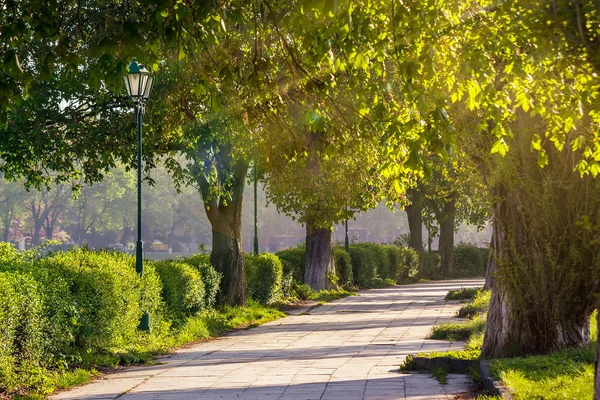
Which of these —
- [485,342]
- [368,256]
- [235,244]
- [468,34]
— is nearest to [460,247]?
[368,256]

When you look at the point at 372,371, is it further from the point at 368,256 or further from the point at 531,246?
the point at 368,256

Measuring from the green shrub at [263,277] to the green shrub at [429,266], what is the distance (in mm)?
24578

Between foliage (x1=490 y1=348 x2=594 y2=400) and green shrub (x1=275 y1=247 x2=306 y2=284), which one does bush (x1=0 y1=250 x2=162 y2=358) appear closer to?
foliage (x1=490 y1=348 x2=594 y2=400)

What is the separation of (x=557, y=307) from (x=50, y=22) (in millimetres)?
6639

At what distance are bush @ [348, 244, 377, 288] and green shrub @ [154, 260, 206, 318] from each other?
18710 millimetres

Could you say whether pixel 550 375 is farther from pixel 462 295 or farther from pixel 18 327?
pixel 462 295

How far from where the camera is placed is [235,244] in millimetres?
22625

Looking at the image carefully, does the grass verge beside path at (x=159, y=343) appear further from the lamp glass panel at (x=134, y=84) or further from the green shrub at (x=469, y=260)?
the green shrub at (x=469, y=260)

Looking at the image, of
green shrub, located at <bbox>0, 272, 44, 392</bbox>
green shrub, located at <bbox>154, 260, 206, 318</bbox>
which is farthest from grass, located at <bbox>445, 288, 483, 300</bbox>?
green shrub, located at <bbox>0, 272, 44, 392</bbox>

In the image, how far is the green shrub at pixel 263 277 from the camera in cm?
2414

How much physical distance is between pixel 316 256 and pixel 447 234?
18.7 meters

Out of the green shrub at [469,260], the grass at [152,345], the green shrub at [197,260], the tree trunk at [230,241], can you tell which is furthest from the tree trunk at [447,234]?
the green shrub at [197,260]

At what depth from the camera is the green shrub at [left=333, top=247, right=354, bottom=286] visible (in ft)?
117

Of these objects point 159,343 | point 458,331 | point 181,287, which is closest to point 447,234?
point 181,287
